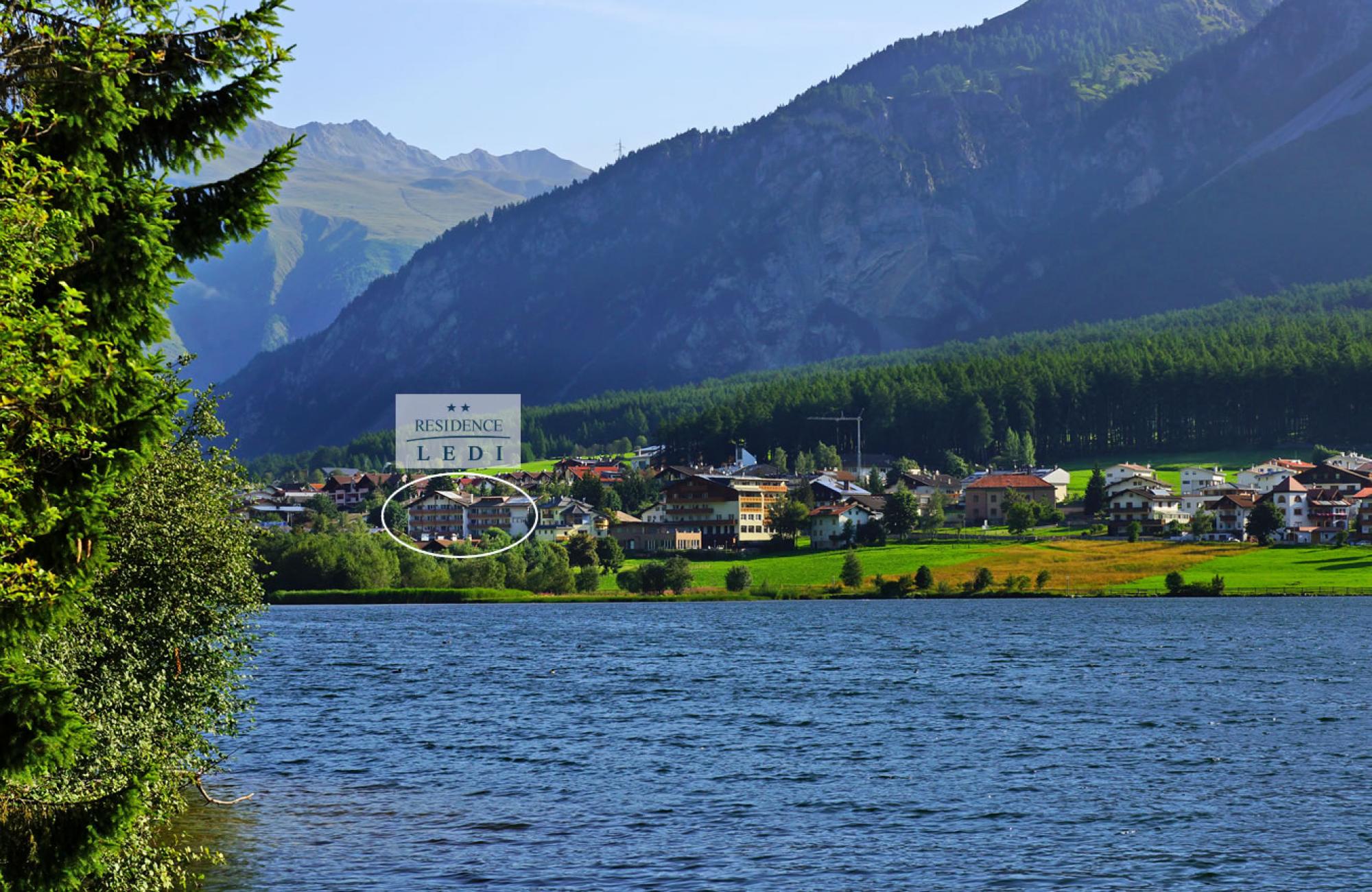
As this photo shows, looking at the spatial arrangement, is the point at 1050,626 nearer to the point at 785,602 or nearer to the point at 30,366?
the point at 785,602

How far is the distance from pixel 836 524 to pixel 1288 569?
181ft

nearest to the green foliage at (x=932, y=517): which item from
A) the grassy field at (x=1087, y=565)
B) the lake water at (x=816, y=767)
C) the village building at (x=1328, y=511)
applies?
the grassy field at (x=1087, y=565)

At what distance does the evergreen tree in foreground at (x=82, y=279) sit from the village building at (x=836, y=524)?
169275mm

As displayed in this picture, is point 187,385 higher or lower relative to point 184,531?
higher

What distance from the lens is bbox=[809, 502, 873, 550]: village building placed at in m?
189

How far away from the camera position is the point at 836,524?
→ 623 ft

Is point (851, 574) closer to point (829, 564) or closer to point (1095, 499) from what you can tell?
point (829, 564)

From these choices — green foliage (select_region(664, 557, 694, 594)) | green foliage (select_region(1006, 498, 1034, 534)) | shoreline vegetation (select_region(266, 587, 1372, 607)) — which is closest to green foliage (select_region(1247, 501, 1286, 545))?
green foliage (select_region(1006, 498, 1034, 534))

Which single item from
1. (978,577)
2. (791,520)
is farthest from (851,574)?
(791,520)

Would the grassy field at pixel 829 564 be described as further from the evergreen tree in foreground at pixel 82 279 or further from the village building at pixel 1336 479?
the evergreen tree in foreground at pixel 82 279

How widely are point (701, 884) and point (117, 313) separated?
2052 cm

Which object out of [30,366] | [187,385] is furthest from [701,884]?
[30,366]

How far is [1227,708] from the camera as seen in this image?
67.2 meters

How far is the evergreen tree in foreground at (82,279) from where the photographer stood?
1739cm
